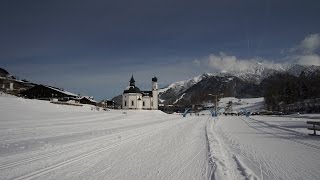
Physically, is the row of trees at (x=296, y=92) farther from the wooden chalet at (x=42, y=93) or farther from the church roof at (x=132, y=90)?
the wooden chalet at (x=42, y=93)

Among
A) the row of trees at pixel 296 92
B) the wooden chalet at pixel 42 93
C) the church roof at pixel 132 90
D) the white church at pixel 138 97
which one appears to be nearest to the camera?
the wooden chalet at pixel 42 93

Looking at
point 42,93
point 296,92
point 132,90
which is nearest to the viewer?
point 42,93

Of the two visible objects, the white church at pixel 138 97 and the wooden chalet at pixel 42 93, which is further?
the white church at pixel 138 97

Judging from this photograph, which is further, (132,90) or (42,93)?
(132,90)

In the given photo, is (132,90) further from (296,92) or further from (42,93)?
(296,92)

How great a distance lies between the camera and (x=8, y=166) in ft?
27.2

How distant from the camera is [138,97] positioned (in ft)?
486

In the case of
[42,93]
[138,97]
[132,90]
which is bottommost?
[42,93]

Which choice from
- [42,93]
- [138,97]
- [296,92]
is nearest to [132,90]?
[138,97]

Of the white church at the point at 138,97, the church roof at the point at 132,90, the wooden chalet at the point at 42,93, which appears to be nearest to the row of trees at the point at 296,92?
the white church at the point at 138,97

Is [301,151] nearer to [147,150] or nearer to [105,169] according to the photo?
[147,150]

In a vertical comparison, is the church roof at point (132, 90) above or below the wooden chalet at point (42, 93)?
above

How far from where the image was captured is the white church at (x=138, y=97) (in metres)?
148

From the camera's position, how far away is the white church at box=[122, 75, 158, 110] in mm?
147875
